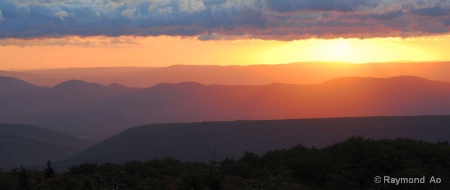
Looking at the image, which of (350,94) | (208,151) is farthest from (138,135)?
(350,94)

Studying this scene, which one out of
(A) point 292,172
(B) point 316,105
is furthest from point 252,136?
(B) point 316,105

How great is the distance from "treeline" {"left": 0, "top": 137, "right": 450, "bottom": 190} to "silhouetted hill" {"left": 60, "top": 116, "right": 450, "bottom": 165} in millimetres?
38827

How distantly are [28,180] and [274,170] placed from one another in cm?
974

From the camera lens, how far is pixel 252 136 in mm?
83062

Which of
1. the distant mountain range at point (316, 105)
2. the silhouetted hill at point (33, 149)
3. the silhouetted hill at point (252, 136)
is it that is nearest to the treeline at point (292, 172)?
the silhouetted hill at point (252, 136)

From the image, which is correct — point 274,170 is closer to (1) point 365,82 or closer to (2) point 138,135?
(2) point 138,135

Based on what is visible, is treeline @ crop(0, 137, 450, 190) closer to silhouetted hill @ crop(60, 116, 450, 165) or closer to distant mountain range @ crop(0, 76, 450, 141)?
silhouetted hill @ crop(60, 116, 450, 165)

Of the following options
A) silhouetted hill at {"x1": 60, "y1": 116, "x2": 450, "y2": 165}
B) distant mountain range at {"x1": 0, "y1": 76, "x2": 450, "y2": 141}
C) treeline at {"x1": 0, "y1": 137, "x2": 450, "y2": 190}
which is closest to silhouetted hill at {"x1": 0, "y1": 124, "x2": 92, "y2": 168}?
silhouetted hill at {"x1": 60, "y1": 116, "x2": 450, "y2": 165}

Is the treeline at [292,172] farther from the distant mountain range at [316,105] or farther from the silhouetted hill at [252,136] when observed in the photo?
the distant mountain range at [316,105]

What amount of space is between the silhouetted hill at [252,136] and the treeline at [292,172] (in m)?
38.8

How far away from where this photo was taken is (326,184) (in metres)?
26.7

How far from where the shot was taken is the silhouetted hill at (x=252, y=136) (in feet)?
245

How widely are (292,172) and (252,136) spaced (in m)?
54.1

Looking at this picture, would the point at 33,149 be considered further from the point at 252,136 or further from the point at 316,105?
Result: the point at 316,105
